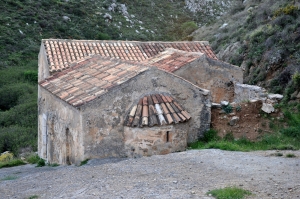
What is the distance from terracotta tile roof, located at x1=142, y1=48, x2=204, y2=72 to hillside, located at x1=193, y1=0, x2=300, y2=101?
4.04 m

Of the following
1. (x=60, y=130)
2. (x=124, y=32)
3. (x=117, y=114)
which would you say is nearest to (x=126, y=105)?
(x=117, y=114)

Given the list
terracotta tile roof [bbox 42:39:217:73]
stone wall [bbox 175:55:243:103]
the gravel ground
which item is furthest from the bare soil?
terracotta tile roof [bbox 42:39:217:73]

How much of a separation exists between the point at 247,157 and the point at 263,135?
2473mm

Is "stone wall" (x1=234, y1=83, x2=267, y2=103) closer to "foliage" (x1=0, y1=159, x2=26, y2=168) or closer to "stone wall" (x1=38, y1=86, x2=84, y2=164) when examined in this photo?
"stone wall" (x1=38, y1=86, x2=84, y2=164)

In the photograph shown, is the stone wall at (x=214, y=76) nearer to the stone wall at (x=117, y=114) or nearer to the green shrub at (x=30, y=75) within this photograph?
the stone wall at (x=117, y=114)

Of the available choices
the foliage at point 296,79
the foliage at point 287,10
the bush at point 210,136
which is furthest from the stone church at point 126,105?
the foliage at point 287,10

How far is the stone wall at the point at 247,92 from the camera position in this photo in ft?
45.0

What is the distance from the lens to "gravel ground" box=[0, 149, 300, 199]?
7.93 metres

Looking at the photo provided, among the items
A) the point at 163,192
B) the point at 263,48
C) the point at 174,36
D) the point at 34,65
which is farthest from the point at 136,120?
the point at 174,36

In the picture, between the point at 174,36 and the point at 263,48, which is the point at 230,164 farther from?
the point at 174,36

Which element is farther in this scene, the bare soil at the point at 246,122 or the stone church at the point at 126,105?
the bare soil at the point at 246,122

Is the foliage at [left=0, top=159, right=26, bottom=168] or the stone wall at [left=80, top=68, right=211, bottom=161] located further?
the foliage at [left=0, top=159, right=26, bottom=168]

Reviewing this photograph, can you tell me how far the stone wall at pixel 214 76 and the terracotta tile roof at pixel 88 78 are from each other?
2.15 metres

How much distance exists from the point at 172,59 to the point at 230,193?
322 inches
